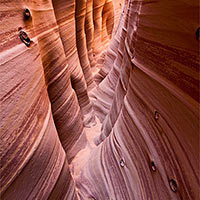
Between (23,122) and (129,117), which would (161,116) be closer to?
(129,117)

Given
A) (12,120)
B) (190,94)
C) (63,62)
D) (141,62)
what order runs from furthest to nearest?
(63,62), (141,62), (12,120), (190,94)

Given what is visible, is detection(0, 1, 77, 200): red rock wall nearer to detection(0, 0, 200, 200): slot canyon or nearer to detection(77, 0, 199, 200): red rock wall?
detection(0, 0, 200, 200): slot canyon

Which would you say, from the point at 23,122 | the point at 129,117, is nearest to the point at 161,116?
the point at 129,117

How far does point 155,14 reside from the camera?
552 mm

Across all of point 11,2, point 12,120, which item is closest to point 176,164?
point 12,120

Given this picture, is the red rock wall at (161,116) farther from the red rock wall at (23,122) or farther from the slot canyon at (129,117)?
the red rock wall at (23,122)

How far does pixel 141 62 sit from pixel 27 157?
21.0 inches

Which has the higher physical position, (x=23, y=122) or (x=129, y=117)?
(x=23, y=122)

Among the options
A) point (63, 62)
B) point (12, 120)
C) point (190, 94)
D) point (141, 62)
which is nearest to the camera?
point (190, 94)

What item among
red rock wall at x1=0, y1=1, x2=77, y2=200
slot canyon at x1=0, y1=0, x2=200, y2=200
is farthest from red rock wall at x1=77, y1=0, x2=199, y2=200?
red rock wall at x1=0, y1=1, x2=77, y2=200

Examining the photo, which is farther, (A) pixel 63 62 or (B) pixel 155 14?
(A) pixel 63 62

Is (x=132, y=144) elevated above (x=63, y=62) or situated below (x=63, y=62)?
below

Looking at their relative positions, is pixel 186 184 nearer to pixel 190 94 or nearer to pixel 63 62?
pixel 190 94

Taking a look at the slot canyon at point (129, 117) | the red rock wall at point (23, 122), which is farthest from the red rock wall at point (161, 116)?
the red rock wall at point (23, 122)
